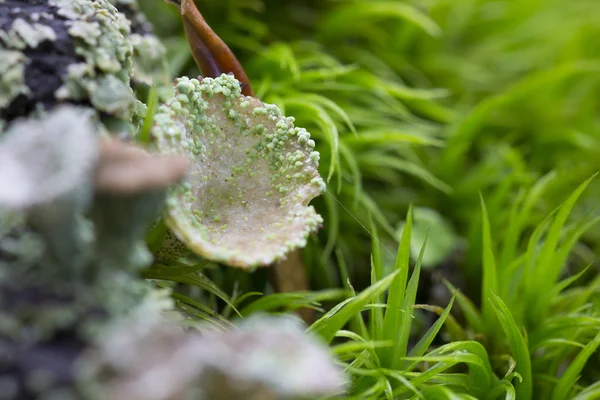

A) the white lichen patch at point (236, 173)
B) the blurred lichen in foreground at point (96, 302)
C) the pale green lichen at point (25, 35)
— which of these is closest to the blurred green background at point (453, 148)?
the white lichen patch at point (236, 173)

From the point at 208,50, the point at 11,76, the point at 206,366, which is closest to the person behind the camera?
the point at 206,366

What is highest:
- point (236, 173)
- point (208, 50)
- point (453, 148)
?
point (208, 50)

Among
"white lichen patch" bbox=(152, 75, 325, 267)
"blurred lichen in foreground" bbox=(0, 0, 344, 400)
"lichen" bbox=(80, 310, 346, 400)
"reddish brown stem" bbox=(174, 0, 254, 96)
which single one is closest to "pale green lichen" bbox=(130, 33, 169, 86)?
"reddish brown stem" bbox=(174, 0, 254, 96)

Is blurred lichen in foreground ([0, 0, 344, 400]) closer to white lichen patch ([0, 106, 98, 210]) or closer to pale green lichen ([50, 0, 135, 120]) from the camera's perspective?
white lichen patch ([0, 106, 98, 210])

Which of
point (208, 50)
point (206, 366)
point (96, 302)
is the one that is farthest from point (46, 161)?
point (208, 50)

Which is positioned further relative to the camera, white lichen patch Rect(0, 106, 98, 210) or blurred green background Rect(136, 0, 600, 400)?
blurred green background Rect(136, 0, 600, 400)

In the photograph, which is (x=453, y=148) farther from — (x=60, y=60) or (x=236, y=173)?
(x=60, y=60)
